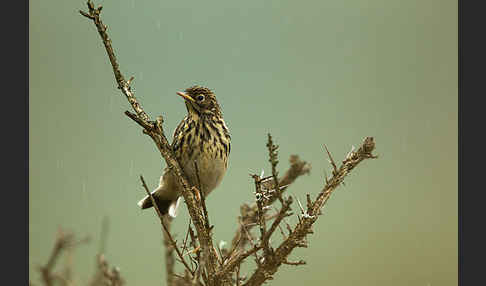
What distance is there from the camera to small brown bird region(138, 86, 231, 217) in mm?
2924

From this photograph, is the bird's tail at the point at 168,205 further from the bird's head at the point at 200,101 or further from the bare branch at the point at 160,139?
the bare branch at the point at 160,139

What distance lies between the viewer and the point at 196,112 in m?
3.11

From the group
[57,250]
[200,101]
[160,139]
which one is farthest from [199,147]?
[57,250]

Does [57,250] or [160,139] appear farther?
[160,139]

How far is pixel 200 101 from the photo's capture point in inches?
121

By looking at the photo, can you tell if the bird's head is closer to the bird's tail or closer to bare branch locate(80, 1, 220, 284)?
the bird's tail

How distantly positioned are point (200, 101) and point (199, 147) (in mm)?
326

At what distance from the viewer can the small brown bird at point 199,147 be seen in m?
2.92

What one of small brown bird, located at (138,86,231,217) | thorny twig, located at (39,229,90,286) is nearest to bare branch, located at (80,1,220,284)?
thorny twig, located at (39,229,90,286)

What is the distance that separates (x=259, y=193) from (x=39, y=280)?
25.6 inches

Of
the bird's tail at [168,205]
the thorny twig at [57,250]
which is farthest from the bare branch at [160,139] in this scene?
the bird's tail at [168,205]

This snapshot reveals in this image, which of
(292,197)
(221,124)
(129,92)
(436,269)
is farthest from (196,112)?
(436,269)

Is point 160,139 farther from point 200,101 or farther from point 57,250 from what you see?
point 200,101

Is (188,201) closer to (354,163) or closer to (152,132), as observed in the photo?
(152,132)
